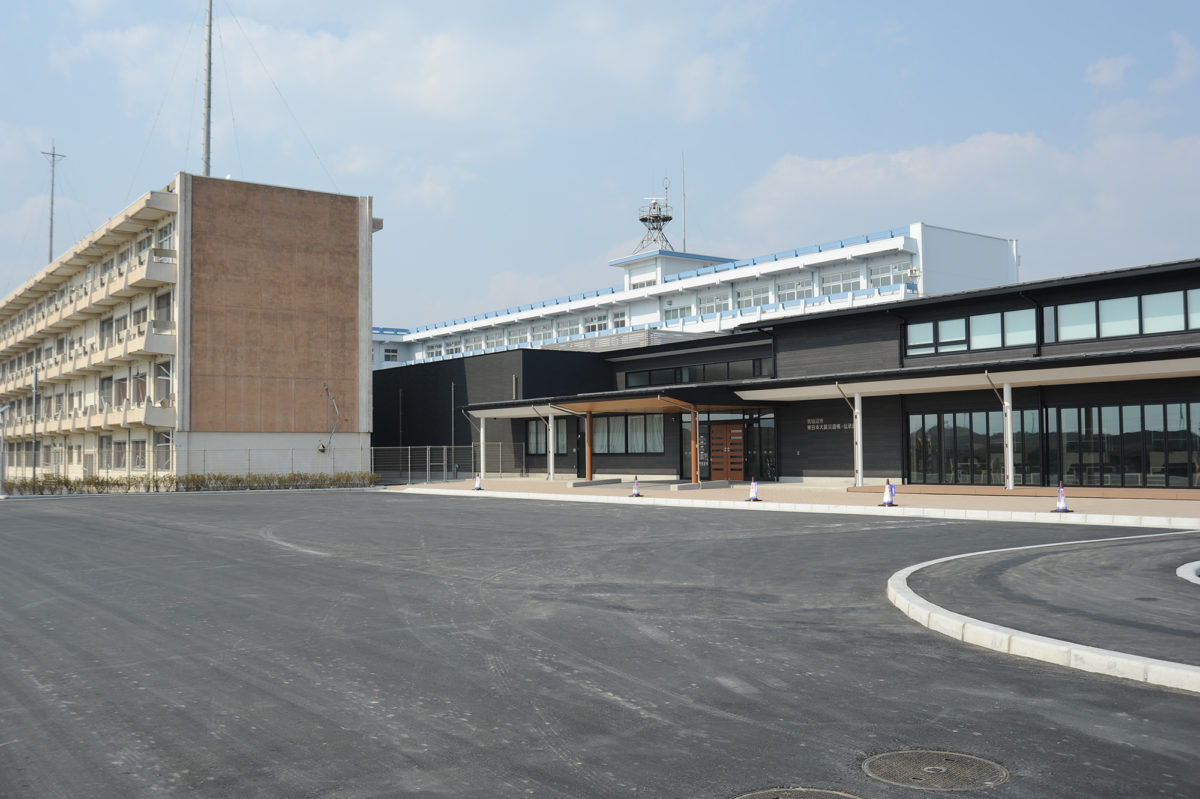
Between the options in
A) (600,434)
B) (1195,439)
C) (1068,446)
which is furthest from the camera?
(600,434)

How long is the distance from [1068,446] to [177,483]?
36.7 m

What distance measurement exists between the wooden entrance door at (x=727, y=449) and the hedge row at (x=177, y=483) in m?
18.1

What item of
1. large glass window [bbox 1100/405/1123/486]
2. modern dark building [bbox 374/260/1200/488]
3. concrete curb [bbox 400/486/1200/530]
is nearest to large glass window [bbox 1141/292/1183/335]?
modern dark building [bbox 374/260/1200/488]

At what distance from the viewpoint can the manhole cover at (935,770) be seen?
15.8 ft

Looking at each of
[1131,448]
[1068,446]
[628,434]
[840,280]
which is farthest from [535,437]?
[1131,448]

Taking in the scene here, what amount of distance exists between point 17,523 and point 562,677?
2282 cm

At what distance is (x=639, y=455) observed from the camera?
44.4 metres

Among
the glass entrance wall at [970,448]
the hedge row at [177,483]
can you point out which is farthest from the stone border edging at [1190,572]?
the hedge row at [177,483]

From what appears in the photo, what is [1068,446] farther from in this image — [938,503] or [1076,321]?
[938,503]

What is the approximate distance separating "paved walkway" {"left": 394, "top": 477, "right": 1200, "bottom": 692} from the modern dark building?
196cm

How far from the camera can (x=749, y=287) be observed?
69.0 m

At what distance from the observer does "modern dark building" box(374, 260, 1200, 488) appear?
27.9 m

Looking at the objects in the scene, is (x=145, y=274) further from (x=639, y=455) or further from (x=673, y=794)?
(x=673, y=794)

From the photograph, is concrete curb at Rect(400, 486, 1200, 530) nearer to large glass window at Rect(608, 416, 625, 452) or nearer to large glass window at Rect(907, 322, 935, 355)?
large glass window at Rect(907, 322, 935, 355)
